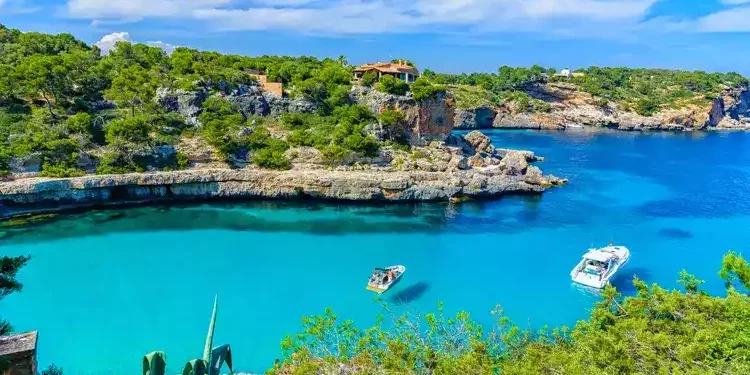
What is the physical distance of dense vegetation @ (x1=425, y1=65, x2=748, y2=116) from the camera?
89.1 metres

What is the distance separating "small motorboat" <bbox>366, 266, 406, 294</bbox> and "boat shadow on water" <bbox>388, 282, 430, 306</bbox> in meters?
0.53

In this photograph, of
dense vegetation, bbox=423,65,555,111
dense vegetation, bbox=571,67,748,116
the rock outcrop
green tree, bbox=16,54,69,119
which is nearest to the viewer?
green tree, bbox=16,54,69,119

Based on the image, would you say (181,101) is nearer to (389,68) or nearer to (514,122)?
(389,68)

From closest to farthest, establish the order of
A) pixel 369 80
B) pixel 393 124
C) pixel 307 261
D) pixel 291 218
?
pixel 307 261 → pixel 291 218 → pixel 393 124 → pixel 369 80

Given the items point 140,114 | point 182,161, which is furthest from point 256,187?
point 140,114

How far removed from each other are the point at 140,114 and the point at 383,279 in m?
26.8

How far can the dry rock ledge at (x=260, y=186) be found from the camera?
3128 cm

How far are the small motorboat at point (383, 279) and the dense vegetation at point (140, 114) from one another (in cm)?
1519

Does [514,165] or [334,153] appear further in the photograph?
[514,165]

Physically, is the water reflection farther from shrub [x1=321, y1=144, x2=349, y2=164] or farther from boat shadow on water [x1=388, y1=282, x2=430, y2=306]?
boat shadow on water [x1=388, y1=282, x2=430, y2=306]

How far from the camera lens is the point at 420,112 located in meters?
43.0

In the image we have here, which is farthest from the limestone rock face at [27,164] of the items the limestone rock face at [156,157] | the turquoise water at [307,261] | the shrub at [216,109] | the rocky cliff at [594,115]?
the rocky cliff at [594,115]

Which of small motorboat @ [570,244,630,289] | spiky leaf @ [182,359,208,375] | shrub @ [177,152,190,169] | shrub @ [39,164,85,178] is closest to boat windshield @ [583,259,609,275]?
small motorboat @ [570,244,630,289]

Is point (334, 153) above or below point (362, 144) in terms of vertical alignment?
below
